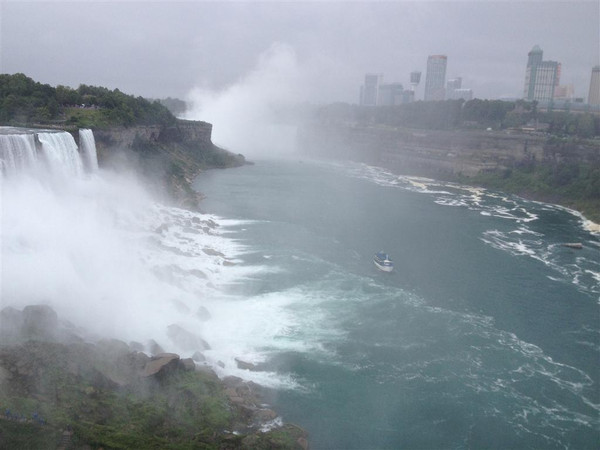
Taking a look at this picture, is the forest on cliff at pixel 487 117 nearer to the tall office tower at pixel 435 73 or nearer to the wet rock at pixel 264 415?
the wet rock at pixel 264 415

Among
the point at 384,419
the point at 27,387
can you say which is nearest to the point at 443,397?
the point at 384,419

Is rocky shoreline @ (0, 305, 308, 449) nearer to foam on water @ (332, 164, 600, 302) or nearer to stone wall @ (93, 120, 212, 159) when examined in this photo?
foam on water @ (332, 164, 600, 302)

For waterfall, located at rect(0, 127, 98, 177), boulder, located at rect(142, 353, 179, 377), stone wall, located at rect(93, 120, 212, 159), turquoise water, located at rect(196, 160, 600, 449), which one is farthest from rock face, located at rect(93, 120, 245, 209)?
boulder, located at rect(142, 353, 179, 377)

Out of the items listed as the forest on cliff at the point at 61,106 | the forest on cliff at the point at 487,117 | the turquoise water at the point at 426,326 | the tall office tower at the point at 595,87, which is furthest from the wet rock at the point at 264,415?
the tall office tower at the point at 595,87

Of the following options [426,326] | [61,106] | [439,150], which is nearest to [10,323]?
[426,326]

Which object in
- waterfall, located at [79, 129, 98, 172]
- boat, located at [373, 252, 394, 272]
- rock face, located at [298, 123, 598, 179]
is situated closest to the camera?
boat, located at [373, 252, 394, 272]

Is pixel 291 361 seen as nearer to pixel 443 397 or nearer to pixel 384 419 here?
pixel 384 419

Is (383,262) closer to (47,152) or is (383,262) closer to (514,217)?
(47,152)
